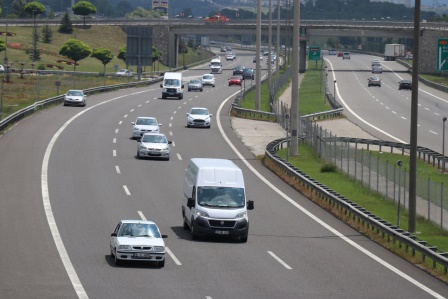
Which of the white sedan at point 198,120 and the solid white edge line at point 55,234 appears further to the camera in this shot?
the white sedan at point 198,120

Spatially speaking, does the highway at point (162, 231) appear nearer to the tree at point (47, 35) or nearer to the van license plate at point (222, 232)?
the van license plate at point (222, 232)

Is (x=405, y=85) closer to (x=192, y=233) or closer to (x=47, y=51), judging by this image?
(x=47, y=51)

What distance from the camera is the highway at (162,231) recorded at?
28125 mm

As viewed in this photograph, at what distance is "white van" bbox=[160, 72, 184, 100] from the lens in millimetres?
104500

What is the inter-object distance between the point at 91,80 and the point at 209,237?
9811 centimetres

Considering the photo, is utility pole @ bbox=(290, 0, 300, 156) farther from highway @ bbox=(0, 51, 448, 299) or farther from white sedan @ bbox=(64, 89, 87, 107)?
white sedan @ bbox=(64, 89, 87, 107)

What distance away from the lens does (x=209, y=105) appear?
324 feet

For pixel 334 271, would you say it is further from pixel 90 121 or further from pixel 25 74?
pixel 25 74

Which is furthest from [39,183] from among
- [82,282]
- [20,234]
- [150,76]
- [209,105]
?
[150,76]

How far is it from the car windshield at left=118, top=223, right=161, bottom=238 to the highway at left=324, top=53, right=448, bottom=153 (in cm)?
4226

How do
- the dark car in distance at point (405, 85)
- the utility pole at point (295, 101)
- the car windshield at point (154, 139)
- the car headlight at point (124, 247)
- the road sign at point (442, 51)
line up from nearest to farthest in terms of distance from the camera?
the car headlight at point (124, 247), the road sign at point (442, 51), the car windshield at point (154, 139), the utility pole at point (295, 101), the dark car in distance at point (405, 85)

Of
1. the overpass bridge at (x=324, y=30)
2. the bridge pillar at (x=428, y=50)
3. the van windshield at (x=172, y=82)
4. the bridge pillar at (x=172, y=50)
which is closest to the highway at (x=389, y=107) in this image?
the bridge pillar at (x=428, y=50)

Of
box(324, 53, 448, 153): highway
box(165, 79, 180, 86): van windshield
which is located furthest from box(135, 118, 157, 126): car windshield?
box(165, 79, 180, 86): van windshield

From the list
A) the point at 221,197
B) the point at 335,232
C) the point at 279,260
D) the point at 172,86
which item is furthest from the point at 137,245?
the point at 172,86
